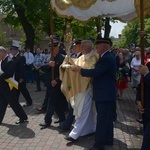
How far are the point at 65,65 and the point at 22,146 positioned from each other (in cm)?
174

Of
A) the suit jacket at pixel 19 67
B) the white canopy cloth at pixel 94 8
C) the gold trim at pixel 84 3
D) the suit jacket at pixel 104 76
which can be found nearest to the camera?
the suit jacket at pixel 104 76

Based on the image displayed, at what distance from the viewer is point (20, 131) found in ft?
21.7

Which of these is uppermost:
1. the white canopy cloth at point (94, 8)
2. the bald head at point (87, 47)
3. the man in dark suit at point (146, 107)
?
the white canopy cloth at point (94, 8)

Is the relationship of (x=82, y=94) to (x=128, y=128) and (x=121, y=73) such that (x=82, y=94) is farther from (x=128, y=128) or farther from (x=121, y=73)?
(x=121, y=73)

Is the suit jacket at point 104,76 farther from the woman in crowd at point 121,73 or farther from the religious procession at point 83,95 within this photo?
the woman in crowd at point 121,73

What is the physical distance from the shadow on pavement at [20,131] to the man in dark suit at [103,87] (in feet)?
5.64

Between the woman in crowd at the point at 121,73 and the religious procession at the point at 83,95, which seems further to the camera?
the woman in crowd at the point at 121,73

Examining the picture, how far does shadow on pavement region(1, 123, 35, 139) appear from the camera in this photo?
629 centimetres

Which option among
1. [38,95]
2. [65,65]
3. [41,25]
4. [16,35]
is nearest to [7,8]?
[41,25]

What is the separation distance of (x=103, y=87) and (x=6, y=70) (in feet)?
8.98

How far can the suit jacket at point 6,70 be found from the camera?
6.83m

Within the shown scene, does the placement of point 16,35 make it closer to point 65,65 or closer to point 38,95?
point 38,95

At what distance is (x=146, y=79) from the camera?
400 cm

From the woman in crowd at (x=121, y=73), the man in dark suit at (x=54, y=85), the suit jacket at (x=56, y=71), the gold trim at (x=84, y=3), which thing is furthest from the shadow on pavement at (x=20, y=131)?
the woman in crowd at (x=121, y=73)
